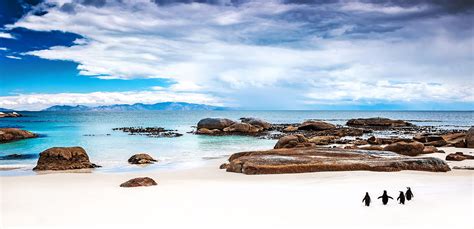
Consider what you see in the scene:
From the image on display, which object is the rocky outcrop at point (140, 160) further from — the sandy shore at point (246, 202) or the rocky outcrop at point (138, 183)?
the rocky outcrop at point (138, 183)

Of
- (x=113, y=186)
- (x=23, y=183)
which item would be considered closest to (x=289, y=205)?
(x=113, y=186)

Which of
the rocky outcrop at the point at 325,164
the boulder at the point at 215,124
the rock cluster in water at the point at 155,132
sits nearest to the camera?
the rocky outcrop at the point at 325,164

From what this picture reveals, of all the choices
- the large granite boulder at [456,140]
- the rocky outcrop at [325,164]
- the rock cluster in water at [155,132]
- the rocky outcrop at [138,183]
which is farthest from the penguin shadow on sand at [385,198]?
the rock cluster in water at [155,132]

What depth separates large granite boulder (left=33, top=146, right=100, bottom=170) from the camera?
73.1 ft

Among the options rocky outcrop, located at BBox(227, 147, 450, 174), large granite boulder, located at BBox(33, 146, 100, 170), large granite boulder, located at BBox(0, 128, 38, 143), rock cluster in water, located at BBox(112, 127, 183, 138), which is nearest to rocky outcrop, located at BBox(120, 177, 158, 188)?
rocky outcrop, located at BBox(227, 147, 450, 174)

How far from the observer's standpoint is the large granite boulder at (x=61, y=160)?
22.3 metres

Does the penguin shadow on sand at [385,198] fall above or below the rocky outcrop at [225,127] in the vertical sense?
below

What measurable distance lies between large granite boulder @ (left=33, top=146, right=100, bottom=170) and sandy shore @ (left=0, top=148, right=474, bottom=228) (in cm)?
452

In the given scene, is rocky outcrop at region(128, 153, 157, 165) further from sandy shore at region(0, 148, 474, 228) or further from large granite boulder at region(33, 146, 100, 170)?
sandy shore at region(0, 148, 474, 228)

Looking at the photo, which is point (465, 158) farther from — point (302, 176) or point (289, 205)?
point (289, 205)

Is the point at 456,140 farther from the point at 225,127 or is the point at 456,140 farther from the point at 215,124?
the point at 215,124

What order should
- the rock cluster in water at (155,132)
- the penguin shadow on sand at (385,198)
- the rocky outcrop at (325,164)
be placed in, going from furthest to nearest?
the rock cluster in water at (155,132) < the rocky outcrop at (325,164) < the penguin shadow on sand at (385,198)

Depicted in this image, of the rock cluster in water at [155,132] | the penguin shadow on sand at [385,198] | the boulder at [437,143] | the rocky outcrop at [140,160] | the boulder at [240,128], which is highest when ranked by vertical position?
the boulder at [240,128]

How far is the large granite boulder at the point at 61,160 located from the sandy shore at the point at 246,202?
4.52 m
